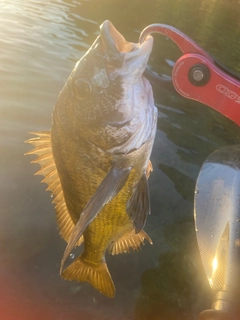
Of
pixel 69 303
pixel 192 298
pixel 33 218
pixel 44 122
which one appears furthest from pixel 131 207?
pixel 44 122

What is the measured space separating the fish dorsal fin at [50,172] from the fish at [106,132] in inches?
0.7

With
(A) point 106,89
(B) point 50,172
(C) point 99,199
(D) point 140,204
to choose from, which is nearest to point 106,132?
(A) point 106,89

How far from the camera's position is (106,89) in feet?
7.00

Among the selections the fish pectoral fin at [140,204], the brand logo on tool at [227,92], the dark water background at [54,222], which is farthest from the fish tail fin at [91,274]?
the brand logo on tool at [227,92]

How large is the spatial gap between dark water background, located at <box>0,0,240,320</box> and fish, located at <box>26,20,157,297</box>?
50.2 inches

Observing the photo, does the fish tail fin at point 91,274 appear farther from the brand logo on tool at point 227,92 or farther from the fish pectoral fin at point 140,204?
the brand logo on tool at point 227,92

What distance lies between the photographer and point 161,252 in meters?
3.91

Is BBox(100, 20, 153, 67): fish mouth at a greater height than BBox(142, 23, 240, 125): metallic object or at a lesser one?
greater

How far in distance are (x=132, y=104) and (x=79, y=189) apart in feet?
2.43

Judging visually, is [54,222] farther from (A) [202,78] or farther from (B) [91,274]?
(A) [202,78]

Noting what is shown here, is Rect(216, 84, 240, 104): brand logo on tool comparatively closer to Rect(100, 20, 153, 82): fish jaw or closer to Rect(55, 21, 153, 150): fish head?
Rect(55, 21, 153, 150): fish head

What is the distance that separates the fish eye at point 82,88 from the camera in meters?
2.14

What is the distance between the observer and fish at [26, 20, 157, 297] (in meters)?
2.02

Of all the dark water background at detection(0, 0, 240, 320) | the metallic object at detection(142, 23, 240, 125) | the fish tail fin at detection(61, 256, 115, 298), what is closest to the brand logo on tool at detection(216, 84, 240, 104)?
the metallic object at detection(142, 23, 240, 125)
